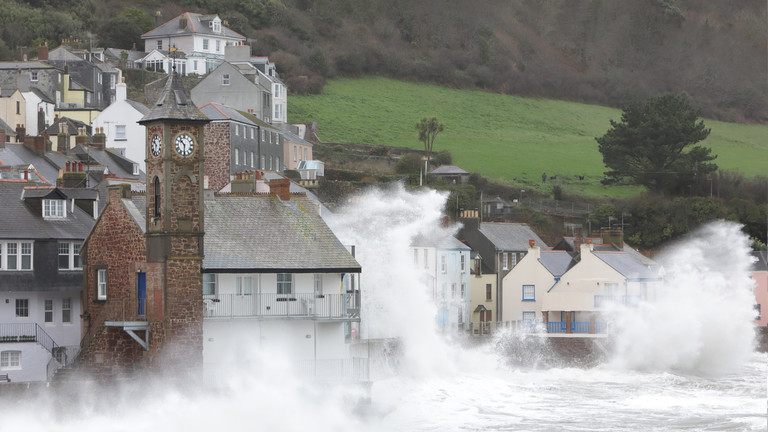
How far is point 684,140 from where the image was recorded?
407 feet

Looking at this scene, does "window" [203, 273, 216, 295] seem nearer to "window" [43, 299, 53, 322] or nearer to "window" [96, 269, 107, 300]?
"window" [96, 269, 107, 300]

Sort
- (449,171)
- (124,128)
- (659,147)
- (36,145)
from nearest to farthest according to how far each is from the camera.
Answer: (36,145)
(124,128)
(449,171)
(659,147)

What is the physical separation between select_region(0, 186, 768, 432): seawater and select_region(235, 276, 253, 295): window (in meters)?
2.30

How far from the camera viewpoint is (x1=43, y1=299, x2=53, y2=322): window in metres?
52.8

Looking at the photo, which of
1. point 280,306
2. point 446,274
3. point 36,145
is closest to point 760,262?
point 446,274

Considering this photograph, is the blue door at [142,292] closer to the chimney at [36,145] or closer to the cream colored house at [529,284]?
the chimney at [36,145]

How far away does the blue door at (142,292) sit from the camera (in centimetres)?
4756

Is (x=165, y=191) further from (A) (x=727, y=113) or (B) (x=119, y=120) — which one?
(A) (x=727, y=113)

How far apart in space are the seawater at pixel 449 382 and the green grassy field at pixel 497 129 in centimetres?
3659

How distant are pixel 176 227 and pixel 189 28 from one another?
9711 cm

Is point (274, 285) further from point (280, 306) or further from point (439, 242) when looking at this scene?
point (439, 242)

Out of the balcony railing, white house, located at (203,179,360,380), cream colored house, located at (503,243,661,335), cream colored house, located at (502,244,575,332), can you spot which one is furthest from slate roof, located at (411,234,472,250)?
the balcony railing

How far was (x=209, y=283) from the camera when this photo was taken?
49281 mm

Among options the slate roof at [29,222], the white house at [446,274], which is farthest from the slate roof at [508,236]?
the slate roof at [29,222]
